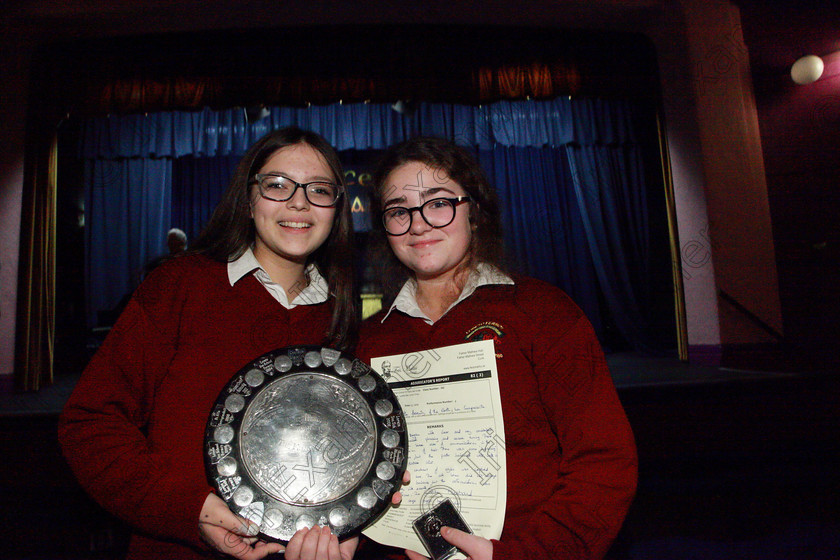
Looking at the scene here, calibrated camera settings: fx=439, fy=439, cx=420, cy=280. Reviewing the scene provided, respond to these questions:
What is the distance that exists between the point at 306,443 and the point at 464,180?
85 centimetres

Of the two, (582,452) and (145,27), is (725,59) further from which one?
(145,27)

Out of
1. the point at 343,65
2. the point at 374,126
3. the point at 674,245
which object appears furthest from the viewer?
the point at 374,126

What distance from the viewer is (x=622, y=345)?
490 centimetres

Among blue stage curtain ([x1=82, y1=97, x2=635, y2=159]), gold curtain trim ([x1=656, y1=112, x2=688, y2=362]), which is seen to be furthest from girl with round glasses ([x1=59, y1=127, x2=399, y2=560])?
blue stage curtain ([x1=82, y1=97, x2=635, y2=159])

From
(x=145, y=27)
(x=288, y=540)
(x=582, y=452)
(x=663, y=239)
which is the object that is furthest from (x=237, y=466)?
(x=145, y=27)

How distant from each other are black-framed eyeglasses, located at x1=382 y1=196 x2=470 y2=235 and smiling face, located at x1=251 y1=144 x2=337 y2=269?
0.70ft

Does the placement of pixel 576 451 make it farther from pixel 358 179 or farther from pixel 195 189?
pixel 195 189

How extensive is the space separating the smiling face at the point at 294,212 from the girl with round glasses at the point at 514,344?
0.20 metres

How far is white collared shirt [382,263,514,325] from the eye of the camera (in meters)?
1.28

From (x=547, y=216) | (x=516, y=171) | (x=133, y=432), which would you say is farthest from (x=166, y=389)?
(x=516, y=171)

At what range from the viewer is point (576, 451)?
1.02m

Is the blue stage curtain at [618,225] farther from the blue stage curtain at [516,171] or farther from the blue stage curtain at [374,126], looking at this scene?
the blue stage curtain at [374,126]

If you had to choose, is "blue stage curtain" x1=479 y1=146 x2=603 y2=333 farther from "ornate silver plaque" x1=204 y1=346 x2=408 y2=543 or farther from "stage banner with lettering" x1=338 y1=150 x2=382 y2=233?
"ornate silver plaque" x1=204 y1=346 x2=408 y2=543

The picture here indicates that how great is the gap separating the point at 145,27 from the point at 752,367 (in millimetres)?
5720
